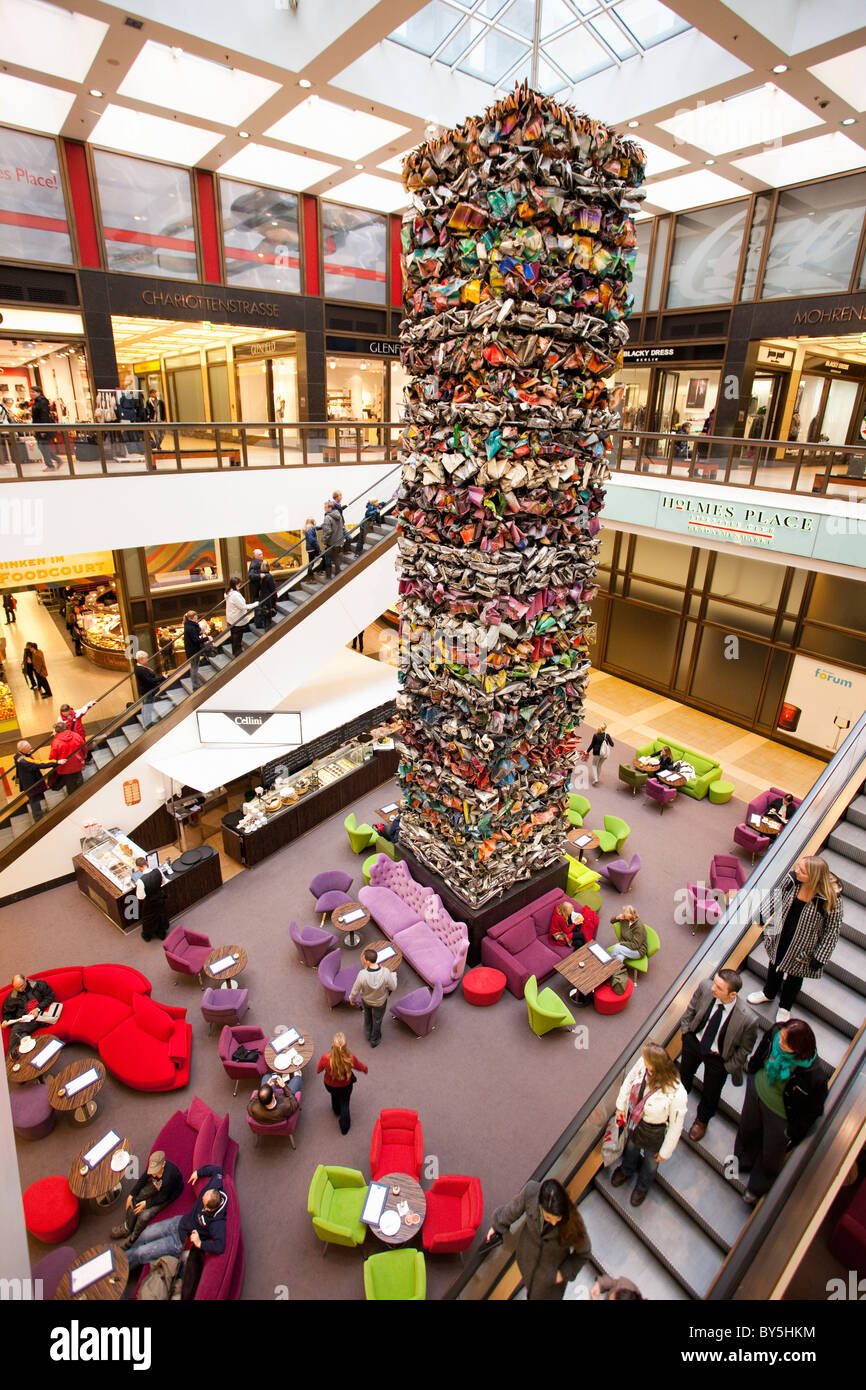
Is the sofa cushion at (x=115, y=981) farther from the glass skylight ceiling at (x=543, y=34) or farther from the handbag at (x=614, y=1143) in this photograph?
the glass skylight ceiling at (x=543, y=34)

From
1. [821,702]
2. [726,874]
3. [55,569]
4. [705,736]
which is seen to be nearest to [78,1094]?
[726,874]

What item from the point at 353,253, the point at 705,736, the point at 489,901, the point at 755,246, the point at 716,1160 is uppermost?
the point at 353,253

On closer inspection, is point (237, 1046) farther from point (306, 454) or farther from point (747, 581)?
point (747, 581)

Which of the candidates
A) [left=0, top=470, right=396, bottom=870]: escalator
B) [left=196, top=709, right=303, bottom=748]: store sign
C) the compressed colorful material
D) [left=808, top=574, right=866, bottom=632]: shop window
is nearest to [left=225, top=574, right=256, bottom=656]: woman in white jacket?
[left=0, top=470, right=396, bottom=870]: escalator

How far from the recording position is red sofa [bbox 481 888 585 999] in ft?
23.8

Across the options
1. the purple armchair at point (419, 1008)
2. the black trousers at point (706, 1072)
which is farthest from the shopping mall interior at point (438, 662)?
the purple armchair at point (419, 1008)

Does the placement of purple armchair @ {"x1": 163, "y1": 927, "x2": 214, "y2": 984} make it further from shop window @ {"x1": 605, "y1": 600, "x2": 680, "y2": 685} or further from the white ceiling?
shop window @ {"x1": 605, "y1": 600, "x2": 680, "y2": 685}

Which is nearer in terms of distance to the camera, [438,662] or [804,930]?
[804,930]

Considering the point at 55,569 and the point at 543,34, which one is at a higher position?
the point at 543,34

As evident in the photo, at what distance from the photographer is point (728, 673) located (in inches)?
562

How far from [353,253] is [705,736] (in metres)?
13.6

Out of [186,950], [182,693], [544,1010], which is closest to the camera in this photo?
[544,1010]
